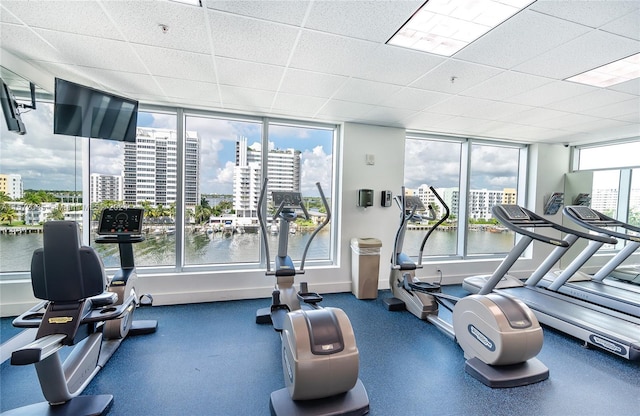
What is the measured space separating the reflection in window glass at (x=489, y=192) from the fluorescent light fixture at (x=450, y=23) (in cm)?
382

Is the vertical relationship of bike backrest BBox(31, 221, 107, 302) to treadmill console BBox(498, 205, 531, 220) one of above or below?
below

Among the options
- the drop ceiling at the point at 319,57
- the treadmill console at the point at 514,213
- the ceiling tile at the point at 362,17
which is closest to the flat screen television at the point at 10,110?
the drop ceiling at the point at 319,57

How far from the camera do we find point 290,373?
1954 mm

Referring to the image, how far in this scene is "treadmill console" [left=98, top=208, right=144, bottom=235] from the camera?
9.27 feet

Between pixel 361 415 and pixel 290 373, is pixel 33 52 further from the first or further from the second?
pixel 361 415

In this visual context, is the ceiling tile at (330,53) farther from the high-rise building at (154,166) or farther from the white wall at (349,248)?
the high-rise building at (154,166)

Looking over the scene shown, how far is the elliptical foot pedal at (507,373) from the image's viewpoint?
2.31 meters

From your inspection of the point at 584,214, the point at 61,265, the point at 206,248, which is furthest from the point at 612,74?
the point at 206,248

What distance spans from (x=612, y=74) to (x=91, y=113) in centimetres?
546

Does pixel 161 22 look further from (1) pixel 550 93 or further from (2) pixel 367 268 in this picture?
(1) pixel 550 93

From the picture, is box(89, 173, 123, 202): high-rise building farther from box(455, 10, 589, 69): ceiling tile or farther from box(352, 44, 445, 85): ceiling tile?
box(455, 10, 589, 69): ceiling tile

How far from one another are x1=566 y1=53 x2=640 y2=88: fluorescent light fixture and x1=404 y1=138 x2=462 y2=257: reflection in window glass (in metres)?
2.54

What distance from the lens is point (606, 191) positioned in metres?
5.78

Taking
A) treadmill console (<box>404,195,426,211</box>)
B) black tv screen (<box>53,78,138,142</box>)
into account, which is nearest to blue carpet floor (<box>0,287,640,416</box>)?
treadmill console (<box>404,195,426,211</box>)
